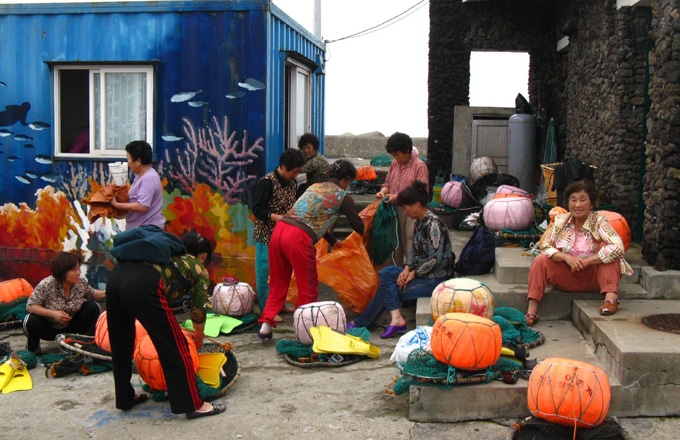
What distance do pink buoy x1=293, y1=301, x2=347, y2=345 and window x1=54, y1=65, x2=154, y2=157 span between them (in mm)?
3469

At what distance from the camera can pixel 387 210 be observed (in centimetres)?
821

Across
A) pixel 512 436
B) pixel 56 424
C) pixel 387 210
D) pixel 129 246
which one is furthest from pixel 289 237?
pixel 512 436

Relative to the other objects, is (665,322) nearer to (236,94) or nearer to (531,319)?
(531,319)

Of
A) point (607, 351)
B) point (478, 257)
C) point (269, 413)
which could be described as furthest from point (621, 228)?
point (269, 413)

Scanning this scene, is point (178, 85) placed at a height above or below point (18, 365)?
→ above

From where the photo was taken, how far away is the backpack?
300 inches

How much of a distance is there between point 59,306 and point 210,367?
2098 mm

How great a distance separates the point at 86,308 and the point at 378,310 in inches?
108

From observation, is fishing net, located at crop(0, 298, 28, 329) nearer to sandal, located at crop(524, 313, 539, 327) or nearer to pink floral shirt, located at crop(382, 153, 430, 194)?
→ pink floral shirt, located at crop(382, 153, 430, 194)

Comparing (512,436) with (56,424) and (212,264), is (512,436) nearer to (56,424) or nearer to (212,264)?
(56,424)

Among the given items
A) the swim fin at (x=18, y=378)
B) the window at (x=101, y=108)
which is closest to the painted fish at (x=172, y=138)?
the window at (x=101, y=108)

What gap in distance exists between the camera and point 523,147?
1323cm

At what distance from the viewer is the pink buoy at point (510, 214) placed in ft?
28.1

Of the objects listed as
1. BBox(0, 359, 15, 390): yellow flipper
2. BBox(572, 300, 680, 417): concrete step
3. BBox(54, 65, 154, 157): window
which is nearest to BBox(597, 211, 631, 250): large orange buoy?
BBox(572, 300, 680, 417): concrete step
